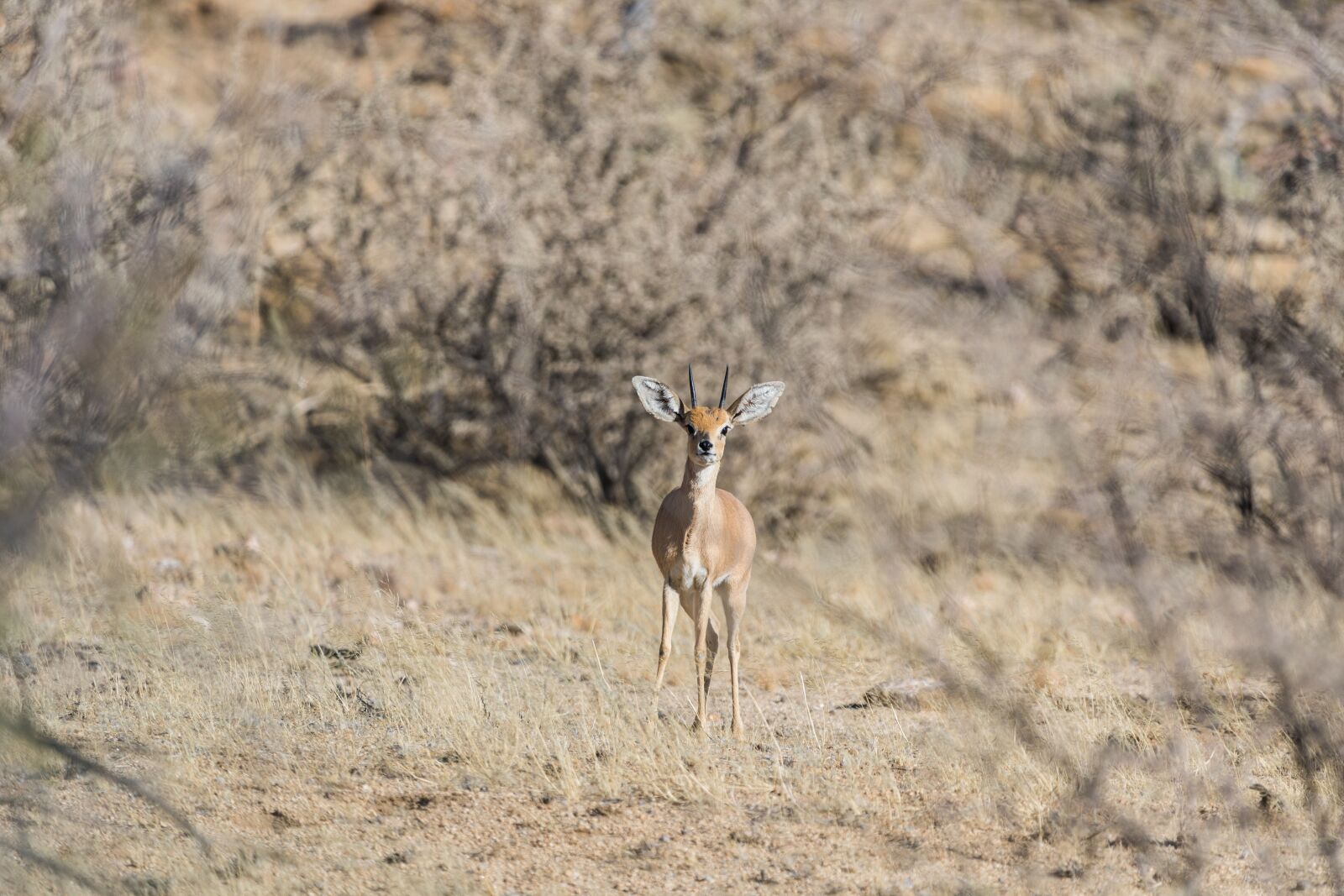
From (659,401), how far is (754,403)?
41cm

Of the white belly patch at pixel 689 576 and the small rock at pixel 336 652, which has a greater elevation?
the white belly patch at pixel 689 576

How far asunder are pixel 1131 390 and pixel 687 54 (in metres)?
10.5

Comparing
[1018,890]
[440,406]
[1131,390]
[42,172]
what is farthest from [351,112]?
[1131,390]

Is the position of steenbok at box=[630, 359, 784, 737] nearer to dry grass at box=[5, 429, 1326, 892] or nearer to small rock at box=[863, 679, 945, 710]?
dry grass at box=[5, 429, 1326, 892]

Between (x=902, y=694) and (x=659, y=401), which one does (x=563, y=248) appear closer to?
(x=659, y=401)

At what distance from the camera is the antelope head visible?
6141 millimetres

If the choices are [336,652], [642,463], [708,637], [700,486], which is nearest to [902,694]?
[708,637]

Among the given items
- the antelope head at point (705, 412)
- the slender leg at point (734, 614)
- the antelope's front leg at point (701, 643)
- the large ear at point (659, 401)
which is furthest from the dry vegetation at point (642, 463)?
the large ear at point (659, 401)

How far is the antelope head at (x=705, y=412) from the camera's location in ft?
20.1

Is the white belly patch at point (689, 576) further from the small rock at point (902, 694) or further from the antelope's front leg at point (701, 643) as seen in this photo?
the small rock at point (902, 694)

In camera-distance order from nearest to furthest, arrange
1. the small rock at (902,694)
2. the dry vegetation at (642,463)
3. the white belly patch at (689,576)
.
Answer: the dry vegetation at (642,463)
the white belly patch at (689,576)
the small rock at (902,694)

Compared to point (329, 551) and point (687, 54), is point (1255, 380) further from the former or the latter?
point (687, 54)

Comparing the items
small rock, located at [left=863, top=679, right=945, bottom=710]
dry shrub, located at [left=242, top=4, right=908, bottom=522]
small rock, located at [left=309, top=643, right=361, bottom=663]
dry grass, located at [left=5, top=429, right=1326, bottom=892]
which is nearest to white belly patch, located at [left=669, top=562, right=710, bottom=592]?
dry grass, located at [left=5, top=429, right=1326, bottom=892]

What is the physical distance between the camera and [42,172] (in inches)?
217
